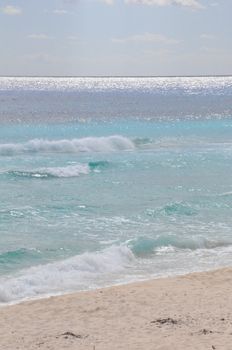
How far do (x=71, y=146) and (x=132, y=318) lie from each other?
34.3 m

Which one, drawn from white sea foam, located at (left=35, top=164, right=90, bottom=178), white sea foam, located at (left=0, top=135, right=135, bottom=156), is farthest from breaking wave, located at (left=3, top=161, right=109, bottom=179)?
white sea foam, located at (left=0, top=135, right=135, bottom=156)

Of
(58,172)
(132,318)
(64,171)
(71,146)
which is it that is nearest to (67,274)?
(132,318)

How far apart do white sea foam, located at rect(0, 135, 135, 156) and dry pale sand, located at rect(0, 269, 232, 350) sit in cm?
2941

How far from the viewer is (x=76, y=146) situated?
4678 cm

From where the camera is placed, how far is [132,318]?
41.2 feet

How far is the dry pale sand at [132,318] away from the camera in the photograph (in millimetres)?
11195

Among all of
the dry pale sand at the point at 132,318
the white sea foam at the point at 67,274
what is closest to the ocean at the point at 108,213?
the white sea foam at the point at 67,274

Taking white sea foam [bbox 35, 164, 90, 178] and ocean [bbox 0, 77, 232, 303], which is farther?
white sea foam [bbox 35, 164, 90, 178]

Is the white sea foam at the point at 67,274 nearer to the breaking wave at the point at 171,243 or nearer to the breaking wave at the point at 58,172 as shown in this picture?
the breaking wave at the point at 171,243

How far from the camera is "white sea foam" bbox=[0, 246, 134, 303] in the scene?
14.8 m

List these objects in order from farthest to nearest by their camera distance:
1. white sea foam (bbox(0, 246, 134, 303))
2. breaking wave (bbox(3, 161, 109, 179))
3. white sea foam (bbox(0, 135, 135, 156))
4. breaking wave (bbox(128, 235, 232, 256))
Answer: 1. white sea foam (bbox(0, 135, 135, 156))
2. breaking wave (bbox(3, 161, 109, 179))
3. breaking wave (bbox(128, 235, 232, 256))
4. white sea foam (bbox(0, 246, 134, 303))

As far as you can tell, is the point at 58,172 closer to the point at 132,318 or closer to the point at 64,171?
the point at 64,171

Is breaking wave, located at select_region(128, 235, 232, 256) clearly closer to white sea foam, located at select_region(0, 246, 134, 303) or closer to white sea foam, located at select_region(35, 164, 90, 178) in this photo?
white sea foam, located at select_region(0, 246, 134, 303)

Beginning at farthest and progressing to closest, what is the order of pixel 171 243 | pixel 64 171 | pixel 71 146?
1. pixel 71 146
2. pixel 64 171
3. pixel 171 243
